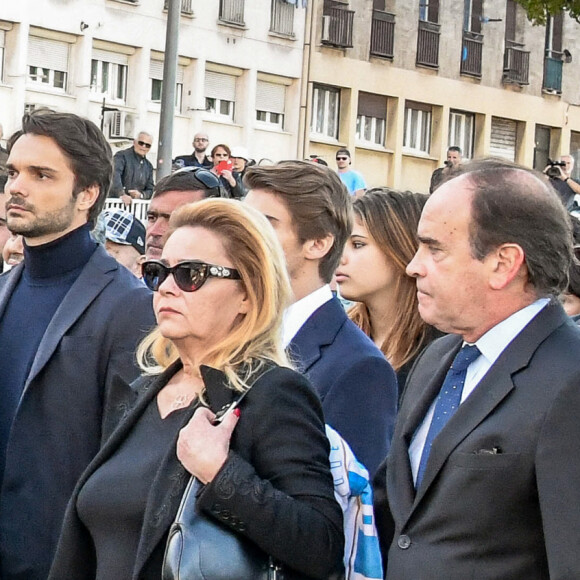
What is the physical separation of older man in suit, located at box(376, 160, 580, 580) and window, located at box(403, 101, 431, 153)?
39.8 metres

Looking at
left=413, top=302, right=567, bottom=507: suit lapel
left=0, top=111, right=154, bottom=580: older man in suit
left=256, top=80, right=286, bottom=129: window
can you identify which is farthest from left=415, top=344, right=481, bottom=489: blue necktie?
left=256, top=80, right=286, bottom=129: window

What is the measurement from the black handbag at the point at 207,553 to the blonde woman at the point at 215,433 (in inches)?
1.2

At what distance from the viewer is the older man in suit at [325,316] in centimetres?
477

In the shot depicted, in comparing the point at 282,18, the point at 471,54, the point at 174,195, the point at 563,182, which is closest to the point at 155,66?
the point at 282,18

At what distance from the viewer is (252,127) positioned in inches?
1511

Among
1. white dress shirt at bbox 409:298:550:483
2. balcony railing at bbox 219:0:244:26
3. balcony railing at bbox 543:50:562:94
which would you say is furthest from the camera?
balcony railing at bbox 543:50:562:94

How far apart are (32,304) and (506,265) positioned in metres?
2.05

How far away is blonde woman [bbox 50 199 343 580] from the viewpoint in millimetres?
3869

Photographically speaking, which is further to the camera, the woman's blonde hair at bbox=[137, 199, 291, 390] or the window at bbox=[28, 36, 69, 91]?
the window at bbox=[28, 36, 69, 91]

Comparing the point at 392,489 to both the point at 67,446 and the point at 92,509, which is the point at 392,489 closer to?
the point at 92,509

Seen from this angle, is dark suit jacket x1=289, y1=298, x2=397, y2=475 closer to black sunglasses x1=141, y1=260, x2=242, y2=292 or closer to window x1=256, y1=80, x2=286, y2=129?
black sunglasses x1=141, y1=260, x2=242, y2=292

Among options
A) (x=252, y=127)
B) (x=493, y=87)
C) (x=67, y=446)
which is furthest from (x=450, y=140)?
(x=67, y=446)

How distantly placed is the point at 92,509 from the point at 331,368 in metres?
1.05

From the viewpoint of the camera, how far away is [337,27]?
40375 mm
